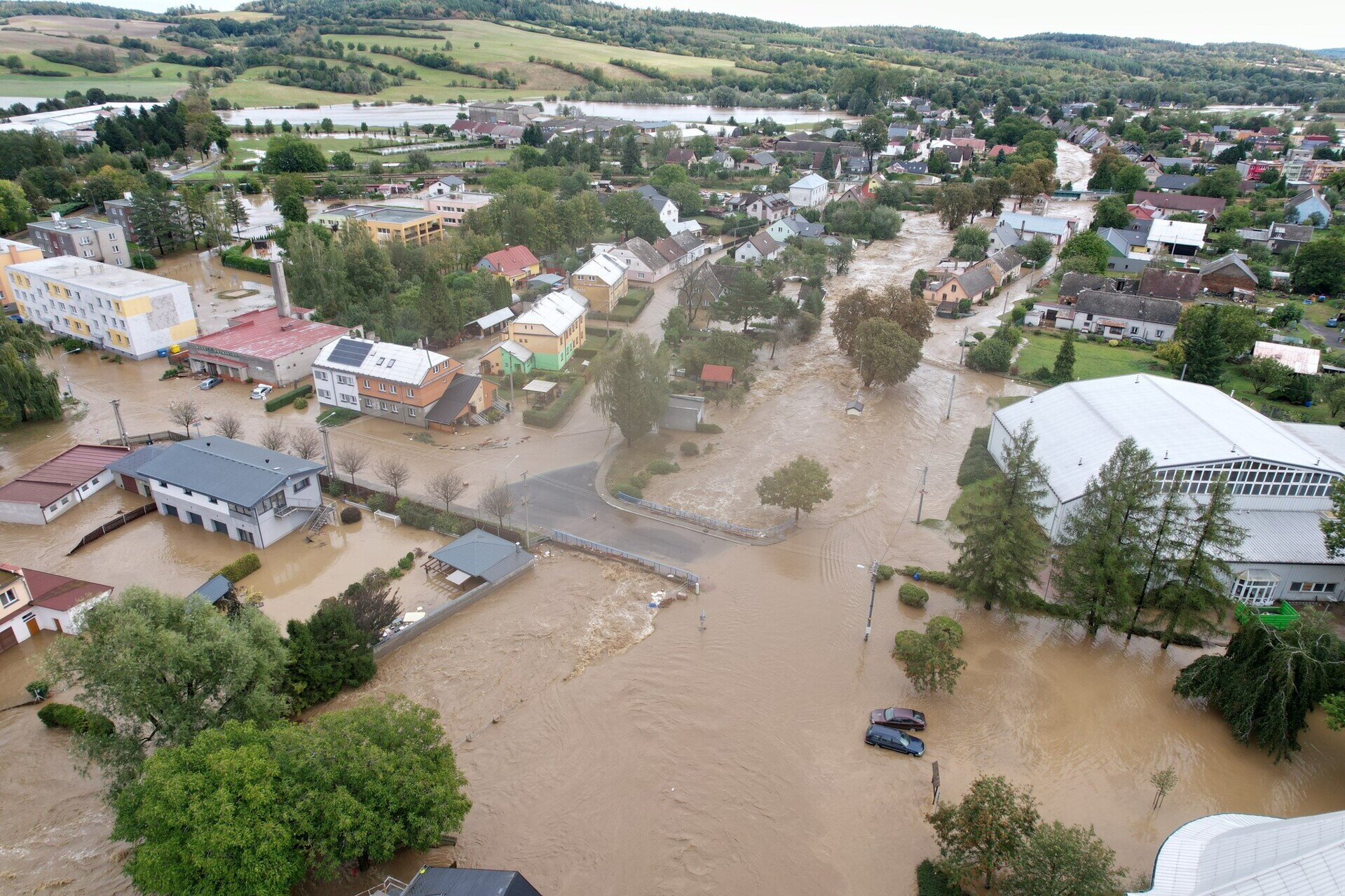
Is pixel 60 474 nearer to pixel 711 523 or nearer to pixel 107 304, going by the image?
pixel 107 304

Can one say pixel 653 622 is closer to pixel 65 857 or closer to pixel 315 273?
pixel 65 857

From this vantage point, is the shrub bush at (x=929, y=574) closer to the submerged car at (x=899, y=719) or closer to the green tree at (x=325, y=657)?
the submerged car at (x=899, y=719)

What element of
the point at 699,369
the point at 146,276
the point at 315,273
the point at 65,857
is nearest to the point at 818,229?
the point at 699,369

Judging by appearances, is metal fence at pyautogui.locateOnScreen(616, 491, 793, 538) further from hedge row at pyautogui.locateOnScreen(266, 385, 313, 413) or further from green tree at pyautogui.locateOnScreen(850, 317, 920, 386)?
hedge row at pyautogui.locateOnScreen(266, 385, 313, 413)

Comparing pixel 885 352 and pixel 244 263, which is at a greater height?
pixel 885 352

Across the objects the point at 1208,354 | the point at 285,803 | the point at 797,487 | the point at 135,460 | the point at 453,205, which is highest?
the point at 453,205

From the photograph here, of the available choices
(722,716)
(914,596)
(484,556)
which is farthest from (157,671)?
(914,596)

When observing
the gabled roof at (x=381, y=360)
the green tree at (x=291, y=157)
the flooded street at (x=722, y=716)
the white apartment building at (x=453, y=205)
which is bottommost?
the flooded street at (x=722, y=716)

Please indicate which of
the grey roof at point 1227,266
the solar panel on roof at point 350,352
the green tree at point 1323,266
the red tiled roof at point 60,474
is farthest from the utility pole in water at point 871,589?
the green tree at point 1323,266
